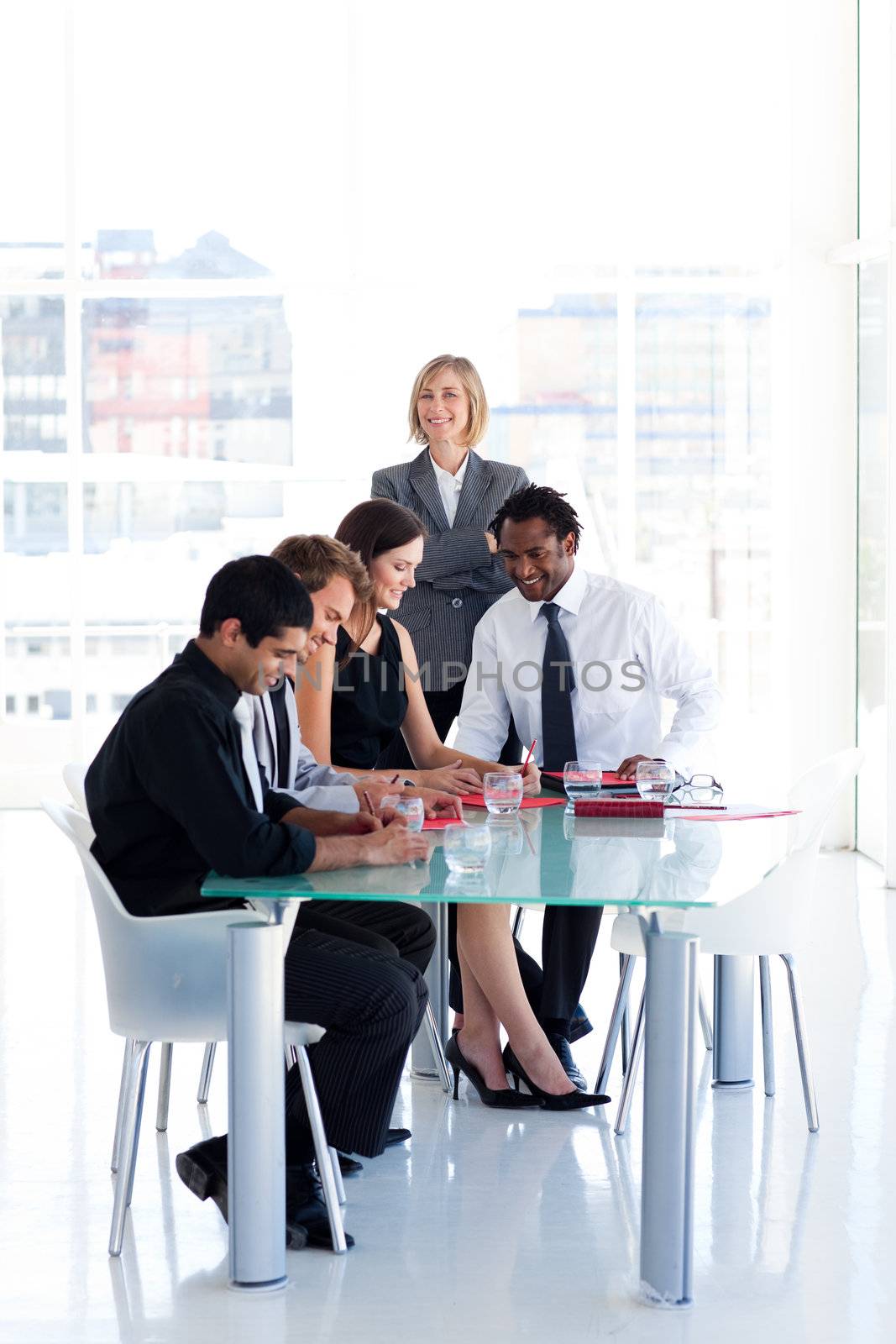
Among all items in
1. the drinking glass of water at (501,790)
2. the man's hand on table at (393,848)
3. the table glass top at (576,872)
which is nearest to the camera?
the table glass top at (576,872)

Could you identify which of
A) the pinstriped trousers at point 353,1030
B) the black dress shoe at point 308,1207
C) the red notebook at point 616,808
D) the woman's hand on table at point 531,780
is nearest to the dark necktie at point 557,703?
the woman's hand on table at point 531,780

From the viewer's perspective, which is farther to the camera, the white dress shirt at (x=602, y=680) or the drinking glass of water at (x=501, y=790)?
the white dress shirt at (x=602, y=680)

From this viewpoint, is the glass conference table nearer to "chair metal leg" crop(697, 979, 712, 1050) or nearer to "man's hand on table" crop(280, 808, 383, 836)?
"man's hand on table" crop(280, 808, 383, 836)

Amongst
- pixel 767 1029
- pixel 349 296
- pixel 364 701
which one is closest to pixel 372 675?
pixel 364 701

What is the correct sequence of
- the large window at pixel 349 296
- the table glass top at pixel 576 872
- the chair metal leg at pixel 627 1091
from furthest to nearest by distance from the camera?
1. the large window at pixel 349 296
2. the chair metal leg at pixel 627 1091
3. the table glass top at pixel 576 872

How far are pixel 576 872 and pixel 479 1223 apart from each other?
0.77 metres

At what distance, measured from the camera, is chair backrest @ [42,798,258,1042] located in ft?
8.64

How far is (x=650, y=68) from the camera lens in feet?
25.8

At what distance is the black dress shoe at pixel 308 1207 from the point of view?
274 cm

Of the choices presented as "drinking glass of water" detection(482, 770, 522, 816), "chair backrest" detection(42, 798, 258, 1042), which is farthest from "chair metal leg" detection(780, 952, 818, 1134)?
"chair backrest" detection(42, 798, 258, 1042)

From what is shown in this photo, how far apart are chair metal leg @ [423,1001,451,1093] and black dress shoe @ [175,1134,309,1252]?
0.83 metres

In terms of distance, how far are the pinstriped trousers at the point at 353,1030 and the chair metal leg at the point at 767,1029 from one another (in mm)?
1108

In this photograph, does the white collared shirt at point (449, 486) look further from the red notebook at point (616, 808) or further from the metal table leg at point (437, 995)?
the red notebook at point (616, 808)

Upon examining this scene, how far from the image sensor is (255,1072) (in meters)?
2.44
